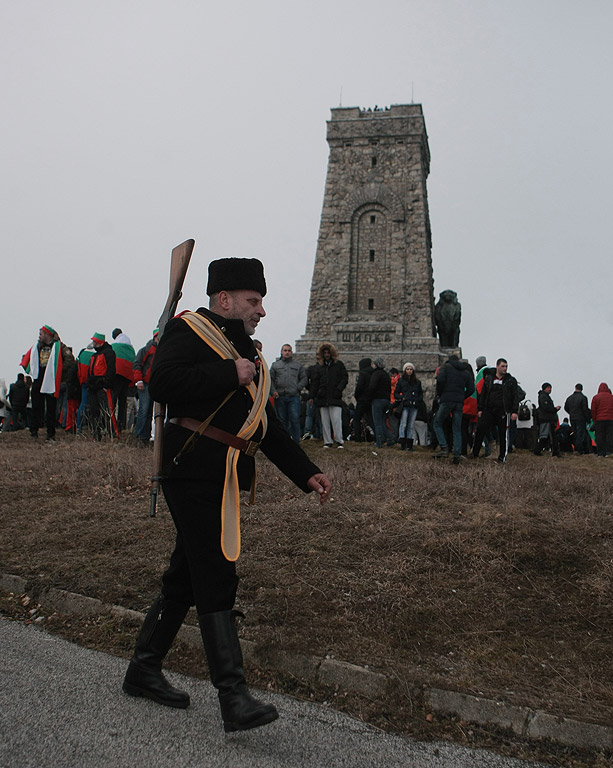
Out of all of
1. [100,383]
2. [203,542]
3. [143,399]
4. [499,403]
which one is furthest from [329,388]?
Answer: [203,542]

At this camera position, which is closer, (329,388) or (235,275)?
(235,275)

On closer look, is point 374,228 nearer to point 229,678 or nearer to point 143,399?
point 143,399

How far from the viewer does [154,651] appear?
3533 millimetres

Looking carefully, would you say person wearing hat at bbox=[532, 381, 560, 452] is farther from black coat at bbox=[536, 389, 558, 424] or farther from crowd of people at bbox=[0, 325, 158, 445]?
crowd of people at bbox=[0, 325, 158, 445]

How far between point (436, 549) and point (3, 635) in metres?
3.18

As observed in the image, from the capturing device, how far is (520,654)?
4.21m

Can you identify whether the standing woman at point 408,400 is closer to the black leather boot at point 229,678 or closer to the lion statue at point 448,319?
the black leather boot at point 229,678

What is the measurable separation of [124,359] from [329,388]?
370cm

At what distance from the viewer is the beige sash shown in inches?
128

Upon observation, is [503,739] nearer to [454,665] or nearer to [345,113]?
[454,665]

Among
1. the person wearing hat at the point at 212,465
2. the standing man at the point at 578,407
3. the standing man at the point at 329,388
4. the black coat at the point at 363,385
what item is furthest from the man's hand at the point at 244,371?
the standing man at the point at 578,407

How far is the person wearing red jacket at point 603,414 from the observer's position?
1554cm

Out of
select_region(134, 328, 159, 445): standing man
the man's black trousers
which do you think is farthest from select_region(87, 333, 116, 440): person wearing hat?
the man's black trousers

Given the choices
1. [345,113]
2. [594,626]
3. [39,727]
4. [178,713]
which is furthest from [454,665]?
[345,113]
